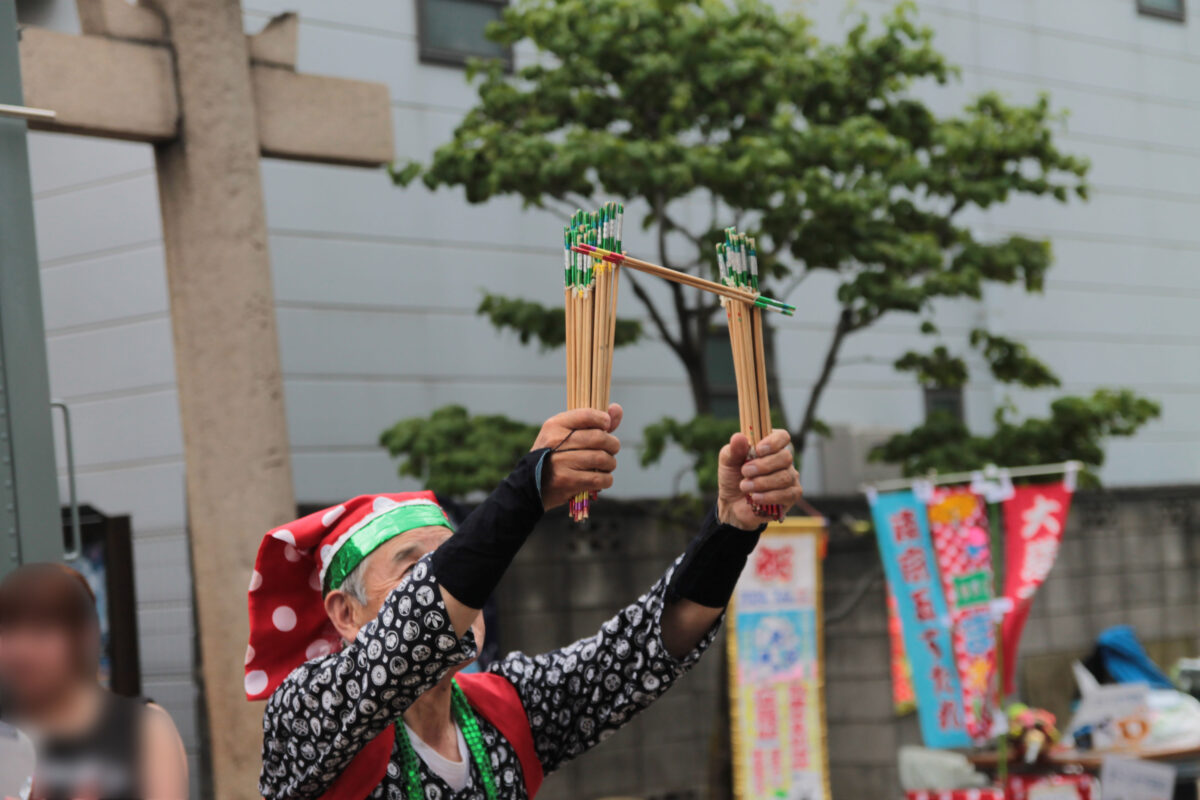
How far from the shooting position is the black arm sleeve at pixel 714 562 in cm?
224

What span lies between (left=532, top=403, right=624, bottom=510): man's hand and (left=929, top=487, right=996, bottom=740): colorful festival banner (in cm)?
562

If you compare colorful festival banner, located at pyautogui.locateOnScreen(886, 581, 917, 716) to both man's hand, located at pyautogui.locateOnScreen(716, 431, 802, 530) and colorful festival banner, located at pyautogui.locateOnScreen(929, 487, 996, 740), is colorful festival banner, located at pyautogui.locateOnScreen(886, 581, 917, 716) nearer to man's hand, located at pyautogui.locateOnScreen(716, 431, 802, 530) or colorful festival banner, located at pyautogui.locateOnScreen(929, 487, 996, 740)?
colorful festival banner, located at pyautogui.locateOnScreen(929, 487, 996, 740)

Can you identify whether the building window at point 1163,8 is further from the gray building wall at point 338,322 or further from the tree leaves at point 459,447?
the tree leaves at point 459,447

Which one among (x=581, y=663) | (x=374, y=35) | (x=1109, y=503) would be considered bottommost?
(x=1109, y=503)

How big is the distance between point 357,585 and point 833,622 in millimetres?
6549

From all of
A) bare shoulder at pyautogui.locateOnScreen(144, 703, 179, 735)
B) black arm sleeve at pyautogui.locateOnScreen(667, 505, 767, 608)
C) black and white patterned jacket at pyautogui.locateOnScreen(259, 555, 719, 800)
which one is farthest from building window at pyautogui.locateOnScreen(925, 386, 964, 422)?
bare shoulder at pyautogui.locateOnScreen(144, 703, 179, 735)

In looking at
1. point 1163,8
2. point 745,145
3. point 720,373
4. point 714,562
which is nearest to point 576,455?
point 714,562

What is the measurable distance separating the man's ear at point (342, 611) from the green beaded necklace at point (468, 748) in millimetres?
180

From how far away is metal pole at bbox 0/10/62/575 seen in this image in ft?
11.7

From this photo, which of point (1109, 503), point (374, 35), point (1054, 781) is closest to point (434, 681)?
point (1054, 781)

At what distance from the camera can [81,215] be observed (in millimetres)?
7840

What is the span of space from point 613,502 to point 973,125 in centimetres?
317

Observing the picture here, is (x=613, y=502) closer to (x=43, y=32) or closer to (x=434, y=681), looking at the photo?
(x=43, y=32)

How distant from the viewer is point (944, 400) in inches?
434
